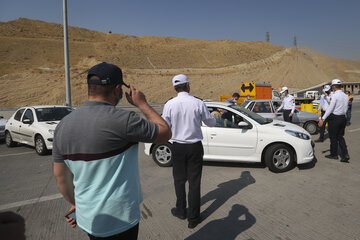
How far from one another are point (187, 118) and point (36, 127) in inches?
254

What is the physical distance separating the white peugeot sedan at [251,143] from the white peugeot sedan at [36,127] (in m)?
3.65

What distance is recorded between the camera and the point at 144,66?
2436 inches

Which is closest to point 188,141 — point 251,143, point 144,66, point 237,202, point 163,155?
point 237,202

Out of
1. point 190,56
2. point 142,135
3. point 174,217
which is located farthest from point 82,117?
point 190,56

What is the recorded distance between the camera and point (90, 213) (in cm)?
167

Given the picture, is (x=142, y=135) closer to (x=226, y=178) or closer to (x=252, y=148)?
(x=226, y=178)

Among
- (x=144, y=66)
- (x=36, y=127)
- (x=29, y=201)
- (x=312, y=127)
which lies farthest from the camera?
(x=144, y=66)

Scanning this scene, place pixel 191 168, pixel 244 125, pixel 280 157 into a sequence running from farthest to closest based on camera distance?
pixel 244 125, pixel 280 157, pixel 191 168

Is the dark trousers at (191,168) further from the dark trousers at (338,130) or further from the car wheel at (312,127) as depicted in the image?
the car wheel at (312,127)

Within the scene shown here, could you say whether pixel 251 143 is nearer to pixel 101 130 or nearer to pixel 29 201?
pixel 29 201

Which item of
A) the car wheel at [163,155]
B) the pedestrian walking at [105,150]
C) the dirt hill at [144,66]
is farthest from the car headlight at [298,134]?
the dirt hill at [144,66]

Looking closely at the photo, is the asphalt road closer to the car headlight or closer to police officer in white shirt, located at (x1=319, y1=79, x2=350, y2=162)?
police officer in white shirt, located at (x1=319, y1=79, x2=350, y2=162)

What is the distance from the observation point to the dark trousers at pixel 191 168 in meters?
3.28

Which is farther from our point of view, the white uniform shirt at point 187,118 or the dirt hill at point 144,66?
the dirt hill at point 144,66
